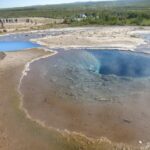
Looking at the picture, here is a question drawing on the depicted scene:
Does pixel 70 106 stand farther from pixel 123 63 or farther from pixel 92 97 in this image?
pixel 123 63

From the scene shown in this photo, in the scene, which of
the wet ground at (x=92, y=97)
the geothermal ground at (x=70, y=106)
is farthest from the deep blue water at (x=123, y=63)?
the geothermal ground at (x=70, y=106)

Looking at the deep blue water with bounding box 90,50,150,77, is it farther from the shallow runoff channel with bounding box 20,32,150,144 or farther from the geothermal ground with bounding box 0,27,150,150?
the geothermal ground with bounding box 0,27,150,150

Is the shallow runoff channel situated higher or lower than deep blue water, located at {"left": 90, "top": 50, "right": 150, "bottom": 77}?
higher

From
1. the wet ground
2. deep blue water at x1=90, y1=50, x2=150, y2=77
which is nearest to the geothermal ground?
the wet ground

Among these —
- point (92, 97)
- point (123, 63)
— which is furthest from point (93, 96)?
point (123, 63)

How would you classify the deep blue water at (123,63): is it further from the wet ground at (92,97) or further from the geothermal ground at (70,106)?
the geothermal ground at (70,106)

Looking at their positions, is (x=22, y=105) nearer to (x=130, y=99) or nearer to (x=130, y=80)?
(x=130, y=99)
